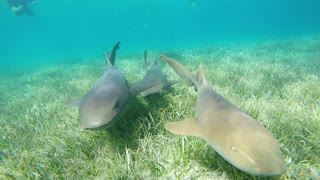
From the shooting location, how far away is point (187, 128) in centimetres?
318

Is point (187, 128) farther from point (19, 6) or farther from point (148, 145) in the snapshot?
point (19, 6)

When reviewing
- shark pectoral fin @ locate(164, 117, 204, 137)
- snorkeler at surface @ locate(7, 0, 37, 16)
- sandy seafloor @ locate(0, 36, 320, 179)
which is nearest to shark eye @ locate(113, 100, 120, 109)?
sandy seafloor @ locate(0, 36, 320, 179)

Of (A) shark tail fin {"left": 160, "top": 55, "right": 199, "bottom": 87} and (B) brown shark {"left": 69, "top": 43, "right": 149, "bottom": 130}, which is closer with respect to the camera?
(B) brown shark {"left": 69, "top": 43, "right": 149, "bottom": 130}

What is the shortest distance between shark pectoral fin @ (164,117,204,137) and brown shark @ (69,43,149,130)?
884mm

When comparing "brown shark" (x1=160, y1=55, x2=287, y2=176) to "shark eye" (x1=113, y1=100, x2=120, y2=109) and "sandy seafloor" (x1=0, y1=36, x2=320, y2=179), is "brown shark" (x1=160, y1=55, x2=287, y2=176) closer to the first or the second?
"sandy seafloor" (x1=0, y1=36, x2=320, y2=179)

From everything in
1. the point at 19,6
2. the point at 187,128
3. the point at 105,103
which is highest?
the point at 19,6

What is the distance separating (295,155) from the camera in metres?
3.33

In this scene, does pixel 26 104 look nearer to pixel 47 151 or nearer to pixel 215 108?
pixel 47 151

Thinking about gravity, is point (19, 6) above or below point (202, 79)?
above

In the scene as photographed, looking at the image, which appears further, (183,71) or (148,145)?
(183,71)

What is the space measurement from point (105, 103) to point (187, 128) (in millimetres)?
1326

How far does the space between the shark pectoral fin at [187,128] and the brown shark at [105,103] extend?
0.88 meters

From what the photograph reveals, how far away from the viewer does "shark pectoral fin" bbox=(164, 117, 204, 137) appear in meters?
3.06

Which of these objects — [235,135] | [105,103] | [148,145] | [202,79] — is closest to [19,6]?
[105,103]
